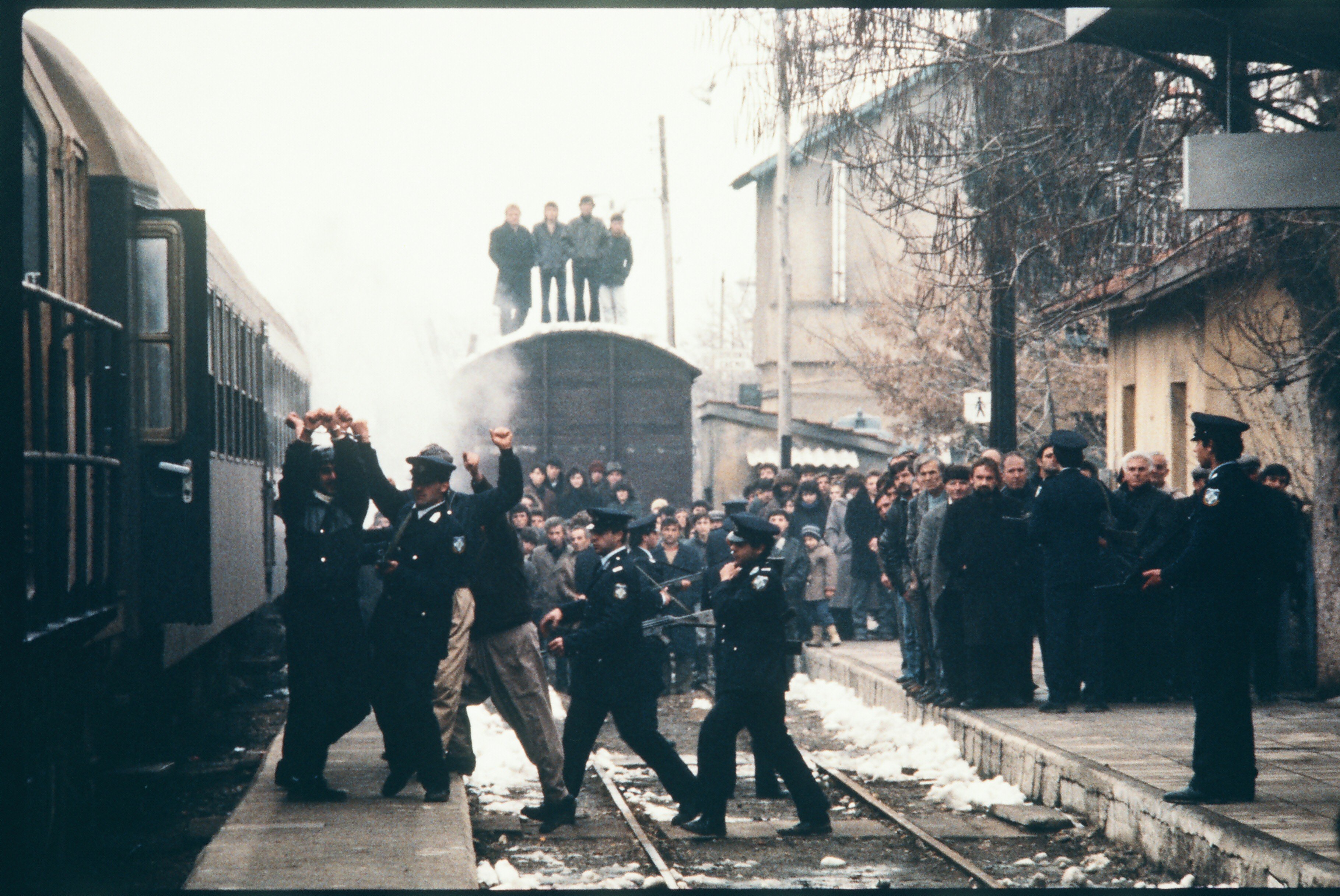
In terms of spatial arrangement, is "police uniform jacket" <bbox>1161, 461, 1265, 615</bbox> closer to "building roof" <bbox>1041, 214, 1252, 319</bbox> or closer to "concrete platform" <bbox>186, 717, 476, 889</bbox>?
"concrete platform" <bbox>186, 717, 476, 889</bbox>

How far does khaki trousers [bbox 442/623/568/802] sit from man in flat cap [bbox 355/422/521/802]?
23 centimetres

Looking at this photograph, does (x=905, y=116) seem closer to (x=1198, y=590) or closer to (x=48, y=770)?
(x=1198, y=590)

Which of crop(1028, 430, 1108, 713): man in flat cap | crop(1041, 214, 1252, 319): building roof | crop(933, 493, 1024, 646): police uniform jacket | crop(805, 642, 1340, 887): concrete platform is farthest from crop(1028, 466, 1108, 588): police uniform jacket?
crop(1041, 214, 1252, 319): building roof

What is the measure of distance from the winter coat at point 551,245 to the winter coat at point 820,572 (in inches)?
345

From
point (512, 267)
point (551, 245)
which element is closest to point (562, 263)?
point (551, 245)

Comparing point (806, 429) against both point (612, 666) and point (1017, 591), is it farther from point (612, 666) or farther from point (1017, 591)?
point (612, 666)

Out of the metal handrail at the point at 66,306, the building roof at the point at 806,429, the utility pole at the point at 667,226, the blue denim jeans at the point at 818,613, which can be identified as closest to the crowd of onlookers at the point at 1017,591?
the blue denim jeans at the point at 818,613

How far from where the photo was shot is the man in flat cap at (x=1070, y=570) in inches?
416

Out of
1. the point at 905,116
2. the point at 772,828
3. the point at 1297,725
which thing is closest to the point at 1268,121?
the point at 905,116

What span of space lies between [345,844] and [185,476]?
7.93 feet

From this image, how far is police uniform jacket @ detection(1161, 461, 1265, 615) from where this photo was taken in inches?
287

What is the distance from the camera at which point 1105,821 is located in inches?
317

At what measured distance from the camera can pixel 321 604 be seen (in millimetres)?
7539

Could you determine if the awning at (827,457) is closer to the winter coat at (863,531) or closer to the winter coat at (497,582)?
the winter coat at (863,531)
